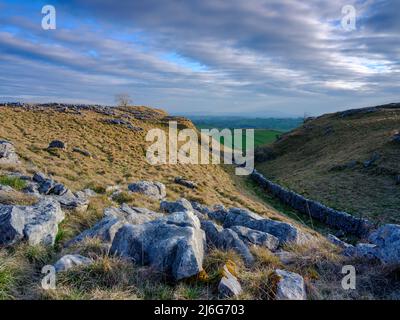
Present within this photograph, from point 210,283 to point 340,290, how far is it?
2.37 meters

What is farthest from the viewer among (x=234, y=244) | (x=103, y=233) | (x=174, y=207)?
(x=174, y=207)

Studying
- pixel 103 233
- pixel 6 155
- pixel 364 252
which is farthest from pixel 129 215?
pixel 6 155

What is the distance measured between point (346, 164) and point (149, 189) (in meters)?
28.7

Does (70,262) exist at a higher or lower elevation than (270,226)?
higher

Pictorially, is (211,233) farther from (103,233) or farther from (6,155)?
(6,155)

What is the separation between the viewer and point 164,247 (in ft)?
21.4

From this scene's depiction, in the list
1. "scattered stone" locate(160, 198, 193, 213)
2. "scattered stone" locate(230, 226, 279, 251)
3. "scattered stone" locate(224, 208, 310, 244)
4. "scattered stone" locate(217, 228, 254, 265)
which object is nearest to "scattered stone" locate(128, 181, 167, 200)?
"scattered stone" locate(160, 198, 193, 213)

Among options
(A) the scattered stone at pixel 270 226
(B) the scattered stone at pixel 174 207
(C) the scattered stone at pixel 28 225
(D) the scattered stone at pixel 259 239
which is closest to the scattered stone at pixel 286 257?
(D) the scattered stone at pixel 259 239

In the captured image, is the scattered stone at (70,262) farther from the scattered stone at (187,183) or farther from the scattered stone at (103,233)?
the scattered stone at (187,183)

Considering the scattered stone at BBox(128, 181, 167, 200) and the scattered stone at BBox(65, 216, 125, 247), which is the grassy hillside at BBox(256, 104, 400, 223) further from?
the scattered stone at BBox(65, 216, 125, 247)

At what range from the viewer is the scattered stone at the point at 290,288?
5.60 m

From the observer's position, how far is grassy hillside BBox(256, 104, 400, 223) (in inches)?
1166

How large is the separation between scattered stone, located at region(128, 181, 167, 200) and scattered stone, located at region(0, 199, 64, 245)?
430 inches
